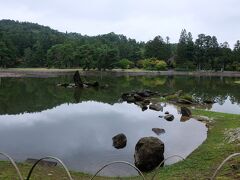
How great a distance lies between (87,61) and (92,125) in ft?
280

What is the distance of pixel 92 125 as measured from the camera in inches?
1211

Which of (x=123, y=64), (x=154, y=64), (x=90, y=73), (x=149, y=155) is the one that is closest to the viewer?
(x=149, y=155)

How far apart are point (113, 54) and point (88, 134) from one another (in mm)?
87777

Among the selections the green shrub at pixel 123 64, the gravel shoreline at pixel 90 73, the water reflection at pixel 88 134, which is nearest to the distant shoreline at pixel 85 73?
the gravel shoreline at pixel 90 73

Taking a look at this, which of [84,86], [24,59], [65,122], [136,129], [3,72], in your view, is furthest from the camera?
[24,59]

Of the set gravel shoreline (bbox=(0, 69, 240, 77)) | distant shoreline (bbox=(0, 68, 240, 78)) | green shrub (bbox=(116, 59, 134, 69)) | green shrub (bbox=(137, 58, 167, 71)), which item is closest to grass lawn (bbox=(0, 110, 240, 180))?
distant shoreline (bbox=(0, 68, 240, 78))

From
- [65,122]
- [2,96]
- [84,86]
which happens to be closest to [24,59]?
[84,86]

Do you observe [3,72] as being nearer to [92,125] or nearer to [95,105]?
[95,105]

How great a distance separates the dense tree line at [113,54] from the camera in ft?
382

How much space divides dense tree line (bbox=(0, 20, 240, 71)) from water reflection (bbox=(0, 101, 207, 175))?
7871cm

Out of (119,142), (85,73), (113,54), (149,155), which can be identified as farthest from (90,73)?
(149,155)

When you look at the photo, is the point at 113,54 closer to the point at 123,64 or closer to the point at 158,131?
the point at 123,64

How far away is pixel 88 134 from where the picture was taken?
2694 centimetres

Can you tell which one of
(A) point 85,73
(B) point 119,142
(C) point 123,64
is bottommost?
(B) point 119,142
